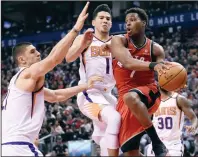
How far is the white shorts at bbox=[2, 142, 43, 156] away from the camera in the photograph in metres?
5.03

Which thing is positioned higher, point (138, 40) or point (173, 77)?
point (138, 40)

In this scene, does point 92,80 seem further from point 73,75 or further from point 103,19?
point 73,75

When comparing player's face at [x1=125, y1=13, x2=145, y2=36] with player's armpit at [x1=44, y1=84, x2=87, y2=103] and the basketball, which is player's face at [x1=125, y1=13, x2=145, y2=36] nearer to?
the basketball

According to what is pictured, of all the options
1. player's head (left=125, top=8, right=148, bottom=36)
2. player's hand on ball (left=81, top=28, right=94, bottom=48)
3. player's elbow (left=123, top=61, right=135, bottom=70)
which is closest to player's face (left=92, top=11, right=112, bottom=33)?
player's hand on ball (left=81, top=28, right=94, bottom=48)

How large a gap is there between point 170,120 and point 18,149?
4.16 metres

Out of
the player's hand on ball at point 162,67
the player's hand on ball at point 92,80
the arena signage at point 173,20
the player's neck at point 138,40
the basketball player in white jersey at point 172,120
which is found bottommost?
the basketball player in white jersey at point 172,120

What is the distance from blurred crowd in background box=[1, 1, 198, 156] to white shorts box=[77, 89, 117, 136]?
5.96 metres

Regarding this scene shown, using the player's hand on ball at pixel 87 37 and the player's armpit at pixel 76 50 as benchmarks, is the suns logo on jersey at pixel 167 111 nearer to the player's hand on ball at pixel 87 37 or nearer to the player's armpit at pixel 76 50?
the player's armpit at pixel 76 50

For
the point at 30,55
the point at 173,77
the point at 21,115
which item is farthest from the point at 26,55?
the point at 173,77

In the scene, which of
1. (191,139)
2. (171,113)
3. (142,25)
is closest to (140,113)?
(142,25)

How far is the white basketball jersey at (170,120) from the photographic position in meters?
8.53

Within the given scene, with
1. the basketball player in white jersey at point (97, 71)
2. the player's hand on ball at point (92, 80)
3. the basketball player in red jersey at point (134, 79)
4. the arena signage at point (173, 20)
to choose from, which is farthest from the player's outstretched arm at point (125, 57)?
the arena signage at point (173, 20)

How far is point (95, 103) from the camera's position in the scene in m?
6.64

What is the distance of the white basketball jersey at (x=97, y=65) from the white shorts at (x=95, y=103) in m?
0.11
